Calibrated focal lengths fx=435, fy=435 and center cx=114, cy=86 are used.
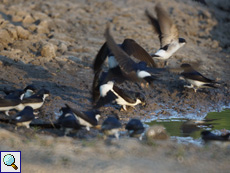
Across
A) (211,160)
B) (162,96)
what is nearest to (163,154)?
(211,160)

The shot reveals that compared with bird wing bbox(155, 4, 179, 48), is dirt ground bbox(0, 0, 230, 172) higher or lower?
lower

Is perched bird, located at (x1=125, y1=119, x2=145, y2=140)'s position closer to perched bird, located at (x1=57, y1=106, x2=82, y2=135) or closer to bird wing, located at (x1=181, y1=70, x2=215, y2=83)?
perched bird, located at (x1=57, y1=106, x2=82, y2=135)

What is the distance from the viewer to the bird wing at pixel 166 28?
10.6 m

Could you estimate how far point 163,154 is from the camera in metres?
6.02

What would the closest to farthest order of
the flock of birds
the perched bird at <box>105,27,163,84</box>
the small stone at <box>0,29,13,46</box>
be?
Result: 1. the flock of birds
2. the perched bird at <box>105,27,163,84</box>
3. the small stone at <box>0,29,13,46</box>

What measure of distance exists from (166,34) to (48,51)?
9.79 ft

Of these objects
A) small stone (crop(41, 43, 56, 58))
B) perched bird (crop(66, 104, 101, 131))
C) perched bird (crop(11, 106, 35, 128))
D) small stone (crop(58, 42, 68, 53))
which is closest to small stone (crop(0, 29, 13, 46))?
small stone (crop(41, 43, 56, 58))

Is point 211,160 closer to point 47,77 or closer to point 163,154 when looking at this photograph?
point 163,154

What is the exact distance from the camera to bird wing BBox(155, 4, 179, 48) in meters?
10.6

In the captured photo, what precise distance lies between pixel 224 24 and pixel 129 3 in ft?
11.0

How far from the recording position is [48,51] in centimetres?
995

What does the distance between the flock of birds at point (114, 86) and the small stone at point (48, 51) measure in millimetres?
1258

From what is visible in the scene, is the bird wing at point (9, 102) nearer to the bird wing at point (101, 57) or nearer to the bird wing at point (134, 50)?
the bird wing at point (101, 57)

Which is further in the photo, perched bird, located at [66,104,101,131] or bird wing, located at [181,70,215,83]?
bird wing, located at [181,70,215,83]
